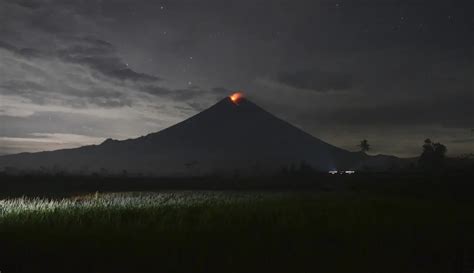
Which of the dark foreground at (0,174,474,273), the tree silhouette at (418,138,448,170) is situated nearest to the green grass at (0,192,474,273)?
the dark foreground at (0,174,474,273)

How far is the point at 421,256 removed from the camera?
11.8 meters

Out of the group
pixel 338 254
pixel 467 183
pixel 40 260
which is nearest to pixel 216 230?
pixel 338 254

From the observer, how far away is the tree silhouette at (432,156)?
362 feet

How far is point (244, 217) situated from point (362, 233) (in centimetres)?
488

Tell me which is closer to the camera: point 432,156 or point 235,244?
point 235,244

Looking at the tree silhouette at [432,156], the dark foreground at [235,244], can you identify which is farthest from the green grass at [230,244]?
the tree silhouette at [432,156]

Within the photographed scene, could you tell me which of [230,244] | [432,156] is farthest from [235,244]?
[432,156]

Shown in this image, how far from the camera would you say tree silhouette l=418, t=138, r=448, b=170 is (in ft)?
362

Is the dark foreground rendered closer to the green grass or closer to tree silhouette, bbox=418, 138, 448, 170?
Answer: the green grass

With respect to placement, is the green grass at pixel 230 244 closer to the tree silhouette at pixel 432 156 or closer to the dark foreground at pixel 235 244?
the dark foreground at pixel 235 244

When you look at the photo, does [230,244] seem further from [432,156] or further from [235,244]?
[432,156]

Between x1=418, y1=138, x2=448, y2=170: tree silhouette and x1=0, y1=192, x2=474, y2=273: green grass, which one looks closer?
x1=0, y1=192, x2=474, y2=273: green grass

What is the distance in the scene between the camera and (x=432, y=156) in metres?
114

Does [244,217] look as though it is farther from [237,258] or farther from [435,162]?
[435,162]
